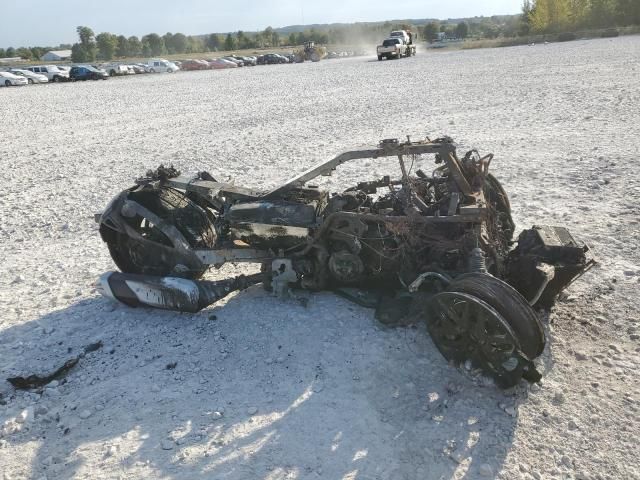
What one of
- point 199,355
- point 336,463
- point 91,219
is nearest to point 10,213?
point 91,219

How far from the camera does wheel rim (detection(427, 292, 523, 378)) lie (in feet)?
12.8

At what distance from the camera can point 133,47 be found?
9394 centimetres

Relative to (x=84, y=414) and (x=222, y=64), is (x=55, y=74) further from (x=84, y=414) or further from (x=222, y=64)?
(x=84, y=414)

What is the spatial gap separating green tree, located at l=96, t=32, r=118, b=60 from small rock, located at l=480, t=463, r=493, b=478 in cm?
9062

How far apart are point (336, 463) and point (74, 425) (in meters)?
2.03

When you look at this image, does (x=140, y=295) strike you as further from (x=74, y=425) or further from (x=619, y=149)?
(x=619, y=149)

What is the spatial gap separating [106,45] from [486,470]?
91138 mm

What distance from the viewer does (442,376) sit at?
14.3 feet

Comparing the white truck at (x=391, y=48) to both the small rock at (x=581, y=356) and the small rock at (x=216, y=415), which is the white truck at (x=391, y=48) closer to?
the small rock at (x=581, y=356)

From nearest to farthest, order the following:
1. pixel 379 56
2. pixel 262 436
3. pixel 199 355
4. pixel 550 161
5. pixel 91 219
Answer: pixel 262 436
pixel 199 355
pixel 91 219
pixel 550 161
pixel 379 56

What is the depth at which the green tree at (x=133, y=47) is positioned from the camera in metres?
93.2

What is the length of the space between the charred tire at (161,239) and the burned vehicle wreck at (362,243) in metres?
0.01

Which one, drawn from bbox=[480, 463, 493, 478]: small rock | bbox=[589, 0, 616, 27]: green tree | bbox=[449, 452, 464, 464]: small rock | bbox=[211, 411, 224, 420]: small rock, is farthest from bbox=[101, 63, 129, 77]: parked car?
bbox=[589, 0, 616, 27]: green tree

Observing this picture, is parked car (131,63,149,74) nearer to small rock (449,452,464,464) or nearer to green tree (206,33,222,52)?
small rock (449,452,464,464)
